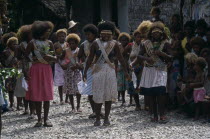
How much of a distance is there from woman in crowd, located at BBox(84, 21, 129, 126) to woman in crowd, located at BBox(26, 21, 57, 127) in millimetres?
759

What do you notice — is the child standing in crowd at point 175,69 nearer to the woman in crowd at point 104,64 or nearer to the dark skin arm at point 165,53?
the dark skin arm at point 165,53

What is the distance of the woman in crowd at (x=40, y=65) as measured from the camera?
7939 millimetres

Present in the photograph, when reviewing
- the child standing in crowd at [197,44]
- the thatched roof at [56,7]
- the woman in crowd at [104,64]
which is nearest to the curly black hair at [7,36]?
the woman in crowd at [104,64]

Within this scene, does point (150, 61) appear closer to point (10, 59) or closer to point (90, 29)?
point (90, 29)

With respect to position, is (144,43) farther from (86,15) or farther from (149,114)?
(86,15)

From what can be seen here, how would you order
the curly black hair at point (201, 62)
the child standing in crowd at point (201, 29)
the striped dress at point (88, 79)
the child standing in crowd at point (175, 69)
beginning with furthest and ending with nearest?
the child standing in crowd at point (201, 29), the child standing in crowd at point (175, 69), the striped dress at point (88, 79), the curly black hair at point (201, 62)

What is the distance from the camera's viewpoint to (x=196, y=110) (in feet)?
28.0

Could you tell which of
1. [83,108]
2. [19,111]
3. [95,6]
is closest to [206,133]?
[83,108]

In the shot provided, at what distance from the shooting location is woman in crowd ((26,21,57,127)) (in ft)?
26.0

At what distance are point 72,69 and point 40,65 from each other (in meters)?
1.63

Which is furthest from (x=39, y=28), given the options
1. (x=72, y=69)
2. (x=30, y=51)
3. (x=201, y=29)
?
(x=201, y=29)

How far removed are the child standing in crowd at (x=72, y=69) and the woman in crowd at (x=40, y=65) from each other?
150 centimetres

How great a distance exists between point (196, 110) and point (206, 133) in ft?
4.06

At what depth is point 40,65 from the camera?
8055 millimetres
